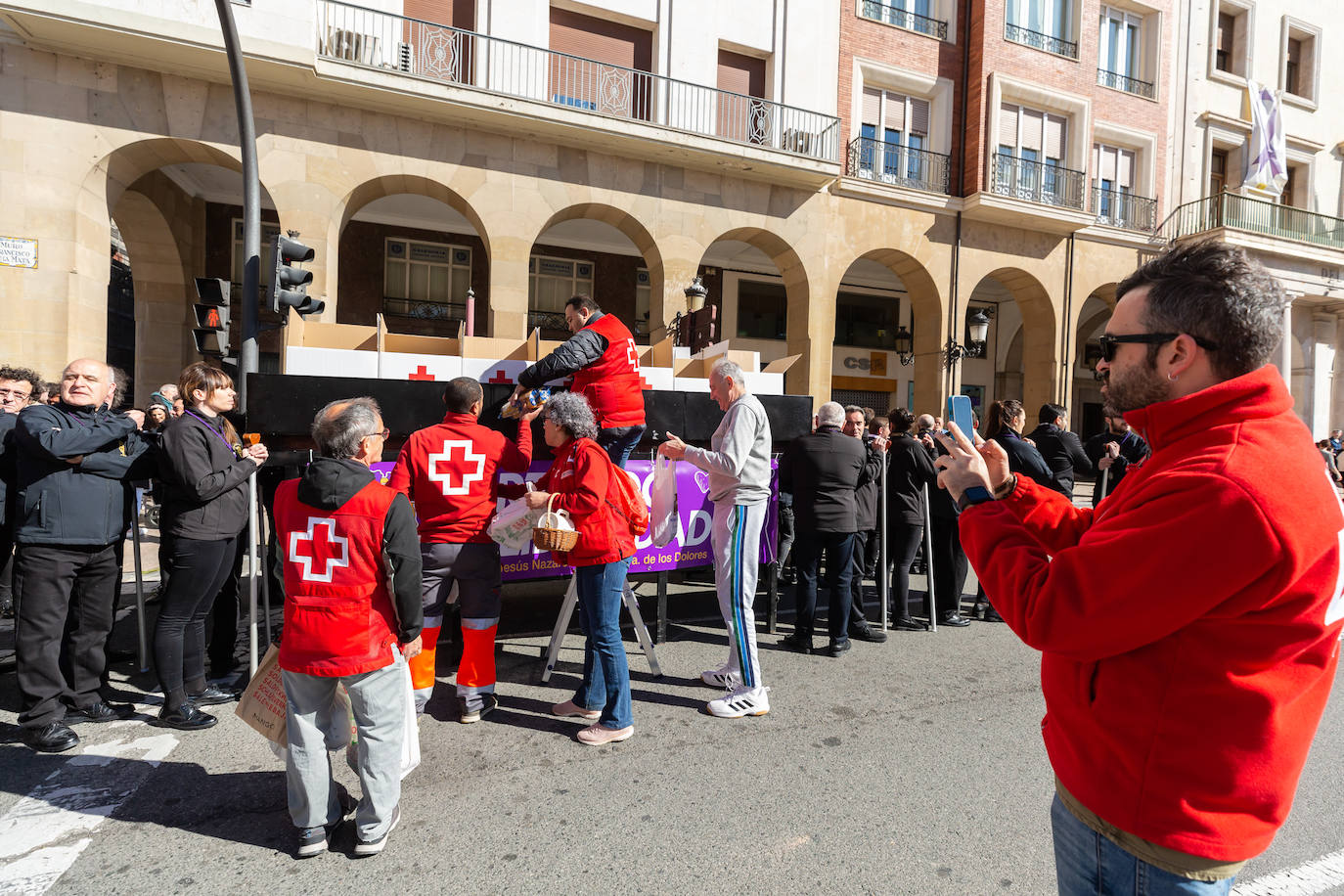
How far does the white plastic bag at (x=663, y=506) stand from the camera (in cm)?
469

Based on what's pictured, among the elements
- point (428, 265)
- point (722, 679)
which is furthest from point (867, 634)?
point (428, 265)

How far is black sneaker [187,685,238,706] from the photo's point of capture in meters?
4.15

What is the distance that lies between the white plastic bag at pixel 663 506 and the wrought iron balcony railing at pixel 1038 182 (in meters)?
15.6

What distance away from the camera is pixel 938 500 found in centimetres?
680

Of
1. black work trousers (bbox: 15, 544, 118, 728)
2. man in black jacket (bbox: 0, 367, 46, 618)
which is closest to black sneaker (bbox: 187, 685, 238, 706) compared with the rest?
black work trousers (bbox: 15, 544, 118, 728)

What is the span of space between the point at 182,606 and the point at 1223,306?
15.5 ft

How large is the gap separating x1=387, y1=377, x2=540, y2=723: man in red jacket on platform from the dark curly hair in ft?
11.4

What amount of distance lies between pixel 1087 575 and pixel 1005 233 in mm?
18459

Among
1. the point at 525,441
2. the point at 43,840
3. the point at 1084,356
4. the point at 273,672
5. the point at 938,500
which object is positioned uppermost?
the point at 1084,356

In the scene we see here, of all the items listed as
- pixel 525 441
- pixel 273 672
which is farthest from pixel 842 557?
pixel 273 672

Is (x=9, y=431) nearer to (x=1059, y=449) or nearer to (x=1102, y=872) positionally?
(x=1102, y=872)

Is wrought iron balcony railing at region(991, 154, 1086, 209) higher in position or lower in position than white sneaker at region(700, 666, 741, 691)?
higher

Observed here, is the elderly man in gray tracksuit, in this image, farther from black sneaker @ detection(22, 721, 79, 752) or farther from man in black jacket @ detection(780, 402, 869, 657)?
black sneaker @ detection(22, 721, 79, 752)

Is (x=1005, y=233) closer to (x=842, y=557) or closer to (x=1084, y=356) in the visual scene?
(x=1084, y=356)
